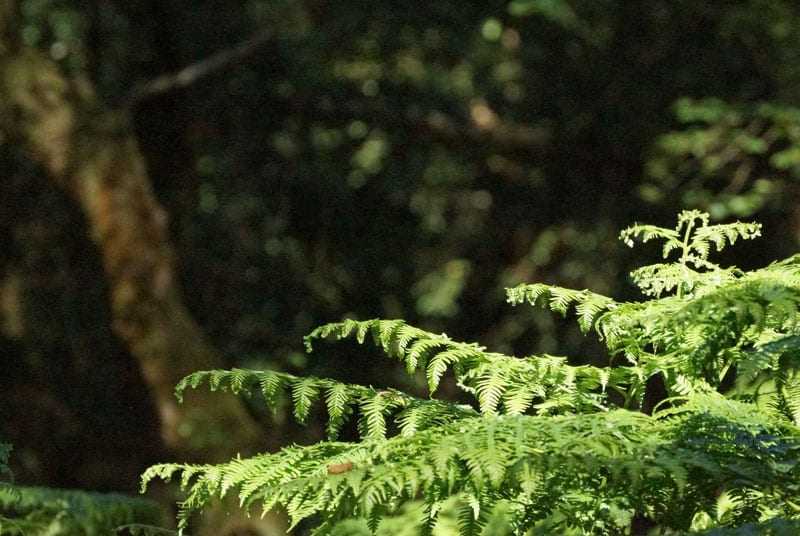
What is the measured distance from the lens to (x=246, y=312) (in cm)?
829

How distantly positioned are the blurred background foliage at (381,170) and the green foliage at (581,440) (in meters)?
5.00

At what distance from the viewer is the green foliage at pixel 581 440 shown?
5.29 ft

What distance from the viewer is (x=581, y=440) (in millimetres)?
1627

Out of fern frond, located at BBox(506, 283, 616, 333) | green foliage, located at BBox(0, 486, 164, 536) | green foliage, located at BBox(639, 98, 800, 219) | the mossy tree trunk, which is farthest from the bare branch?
fern frond, located at BBox(506, 283, 616, 333)

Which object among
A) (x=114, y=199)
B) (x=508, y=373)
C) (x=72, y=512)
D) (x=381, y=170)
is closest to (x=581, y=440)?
(x=508, y=373)

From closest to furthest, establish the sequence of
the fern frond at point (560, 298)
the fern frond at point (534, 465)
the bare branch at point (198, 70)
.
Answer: the fern frond at point (534, 465) → the fern frond at point (560, 298) → the bare branch at point (198, 70)

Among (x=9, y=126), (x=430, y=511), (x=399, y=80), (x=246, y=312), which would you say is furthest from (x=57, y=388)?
(x=430, y=511)

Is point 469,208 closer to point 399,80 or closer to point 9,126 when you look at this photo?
point 399,80

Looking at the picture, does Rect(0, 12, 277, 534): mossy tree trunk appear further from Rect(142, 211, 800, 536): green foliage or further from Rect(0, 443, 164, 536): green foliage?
Rect(142, 211, 800, 536): green foliage

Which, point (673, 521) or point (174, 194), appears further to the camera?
point (174, 194)

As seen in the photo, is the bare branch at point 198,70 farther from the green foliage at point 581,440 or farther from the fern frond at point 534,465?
the fern frond at point 534,465

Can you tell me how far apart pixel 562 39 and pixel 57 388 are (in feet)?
15.6

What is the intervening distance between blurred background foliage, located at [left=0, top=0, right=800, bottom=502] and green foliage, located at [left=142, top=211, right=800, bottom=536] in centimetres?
500

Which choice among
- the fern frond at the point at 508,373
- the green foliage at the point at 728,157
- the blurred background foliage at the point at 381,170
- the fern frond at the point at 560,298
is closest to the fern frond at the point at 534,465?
the fern frond at the point at 508,373
